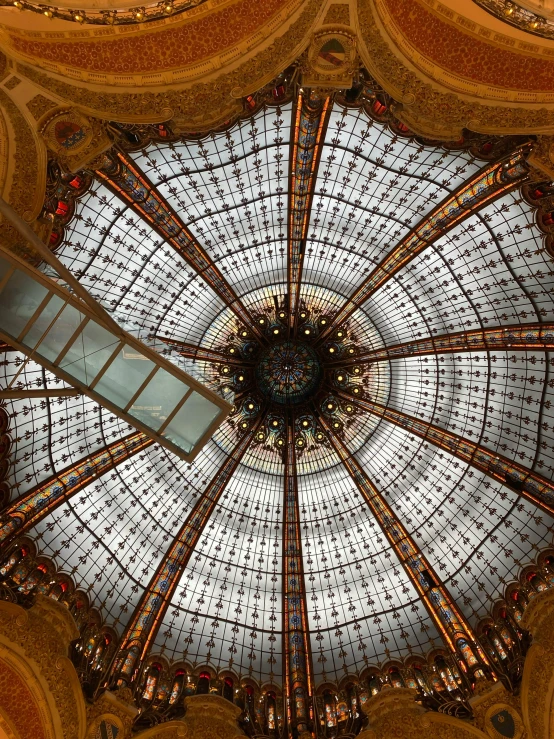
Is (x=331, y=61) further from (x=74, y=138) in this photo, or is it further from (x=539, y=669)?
(x=539, y=669)

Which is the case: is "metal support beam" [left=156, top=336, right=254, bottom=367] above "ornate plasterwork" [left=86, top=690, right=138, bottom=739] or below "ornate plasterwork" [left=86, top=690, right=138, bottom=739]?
above

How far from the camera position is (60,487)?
1736 cm

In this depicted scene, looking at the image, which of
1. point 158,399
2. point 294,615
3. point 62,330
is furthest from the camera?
point 294,615

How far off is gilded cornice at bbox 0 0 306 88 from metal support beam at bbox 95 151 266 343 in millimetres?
2459

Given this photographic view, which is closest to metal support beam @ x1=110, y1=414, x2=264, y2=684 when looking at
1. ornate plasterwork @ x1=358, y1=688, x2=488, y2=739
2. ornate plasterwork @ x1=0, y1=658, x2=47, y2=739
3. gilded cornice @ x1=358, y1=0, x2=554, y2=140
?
ornate plasterwork @ x1=0, y1=658, x2=47, y2=739

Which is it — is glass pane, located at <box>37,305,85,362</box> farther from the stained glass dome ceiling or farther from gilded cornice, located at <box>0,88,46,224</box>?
the stained glass dome ceiling

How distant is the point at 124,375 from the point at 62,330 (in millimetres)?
1720

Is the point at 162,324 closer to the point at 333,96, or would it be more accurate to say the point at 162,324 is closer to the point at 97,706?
the point at 333,96

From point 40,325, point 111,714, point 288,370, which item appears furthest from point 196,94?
point 111,714

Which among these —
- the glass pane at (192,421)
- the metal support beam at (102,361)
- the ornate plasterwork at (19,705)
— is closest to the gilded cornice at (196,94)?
the metal support beam at (102,361)

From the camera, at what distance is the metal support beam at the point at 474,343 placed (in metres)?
17.1

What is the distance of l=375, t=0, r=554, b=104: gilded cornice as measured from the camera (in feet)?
38.4

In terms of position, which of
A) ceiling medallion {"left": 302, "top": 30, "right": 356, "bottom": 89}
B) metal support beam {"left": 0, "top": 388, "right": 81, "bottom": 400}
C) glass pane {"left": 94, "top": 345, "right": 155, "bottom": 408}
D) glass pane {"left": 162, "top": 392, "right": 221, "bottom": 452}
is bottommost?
metal support beam {"left": 0, "top": 388, "right": 81, "bottom": 400}

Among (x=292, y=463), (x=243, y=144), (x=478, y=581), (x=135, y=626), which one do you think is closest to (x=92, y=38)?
(x=243, y=144)
